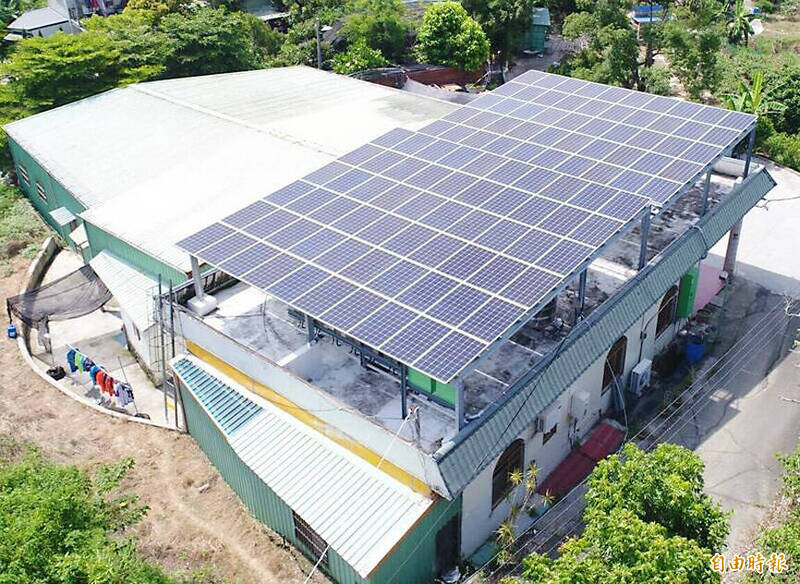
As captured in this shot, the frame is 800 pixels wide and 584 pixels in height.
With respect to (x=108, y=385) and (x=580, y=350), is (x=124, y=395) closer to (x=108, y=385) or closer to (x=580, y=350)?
(x=108, y=385)

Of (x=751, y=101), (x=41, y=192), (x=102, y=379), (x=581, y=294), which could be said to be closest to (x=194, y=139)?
(x=41, y=192)

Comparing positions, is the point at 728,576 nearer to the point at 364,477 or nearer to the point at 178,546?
the point at 364,477

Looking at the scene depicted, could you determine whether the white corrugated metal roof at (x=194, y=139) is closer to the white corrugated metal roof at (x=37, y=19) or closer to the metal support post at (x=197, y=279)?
the metal support post at (x=197, y=279)

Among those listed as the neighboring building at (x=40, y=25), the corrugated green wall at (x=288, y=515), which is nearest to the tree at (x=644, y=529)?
the corrugated green wall at (x=288, y=515)

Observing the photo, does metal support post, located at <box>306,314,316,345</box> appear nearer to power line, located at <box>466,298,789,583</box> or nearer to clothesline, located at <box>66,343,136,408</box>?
power line, located at <box>466,298,789,583</box>

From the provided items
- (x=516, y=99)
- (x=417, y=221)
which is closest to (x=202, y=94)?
(x=516, y=99)

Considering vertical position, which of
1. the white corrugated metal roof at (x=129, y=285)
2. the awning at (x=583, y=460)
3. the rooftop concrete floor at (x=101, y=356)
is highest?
the white corrugated metal roof at (x=129, y=285)

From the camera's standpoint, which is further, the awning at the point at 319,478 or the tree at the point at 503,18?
the tree at the point at 503,18
